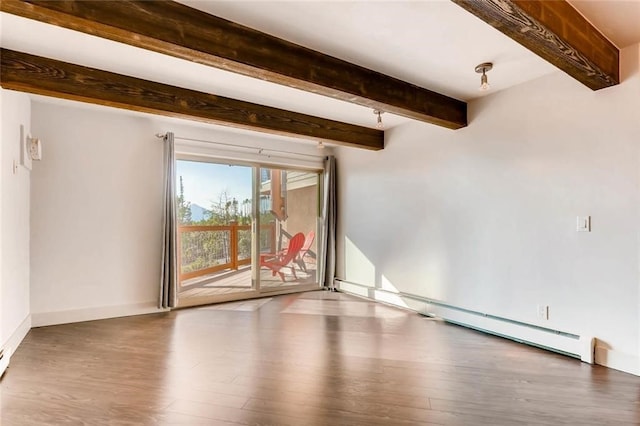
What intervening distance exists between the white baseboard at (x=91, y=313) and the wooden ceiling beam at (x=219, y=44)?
327cm

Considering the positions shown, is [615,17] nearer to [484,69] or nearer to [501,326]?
[484,69]

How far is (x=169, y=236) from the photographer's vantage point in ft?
13.9

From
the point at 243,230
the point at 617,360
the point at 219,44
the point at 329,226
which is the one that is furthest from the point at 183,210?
the point at 617,360

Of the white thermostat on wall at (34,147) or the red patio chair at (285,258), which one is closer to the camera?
the white thermostat on wall at (34,147)

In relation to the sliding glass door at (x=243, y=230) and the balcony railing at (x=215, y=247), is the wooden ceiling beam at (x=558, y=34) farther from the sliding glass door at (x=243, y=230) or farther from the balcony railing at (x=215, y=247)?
the balcony railing at (x=215, y=247)

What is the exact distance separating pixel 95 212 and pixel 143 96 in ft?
5.72

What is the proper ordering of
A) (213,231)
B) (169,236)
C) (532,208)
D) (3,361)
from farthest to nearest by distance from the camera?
(213,231), (169,236), (532,208), (3,361)

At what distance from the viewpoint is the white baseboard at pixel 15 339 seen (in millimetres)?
2656

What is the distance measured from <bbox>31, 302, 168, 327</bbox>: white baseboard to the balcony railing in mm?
560

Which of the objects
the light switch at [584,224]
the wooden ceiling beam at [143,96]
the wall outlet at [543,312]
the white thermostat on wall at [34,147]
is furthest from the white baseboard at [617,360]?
the white thermostat on wall at [34,147]

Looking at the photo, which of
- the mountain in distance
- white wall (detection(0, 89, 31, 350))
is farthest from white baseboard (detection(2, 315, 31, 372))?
the mountain in distance

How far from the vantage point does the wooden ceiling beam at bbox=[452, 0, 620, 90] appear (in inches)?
64.2

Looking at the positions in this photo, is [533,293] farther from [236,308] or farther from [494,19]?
[236,308]

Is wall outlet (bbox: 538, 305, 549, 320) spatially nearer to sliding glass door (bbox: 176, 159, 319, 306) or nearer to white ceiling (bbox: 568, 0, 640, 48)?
white ceiling (bbox: 568, 0, 640, 48)
